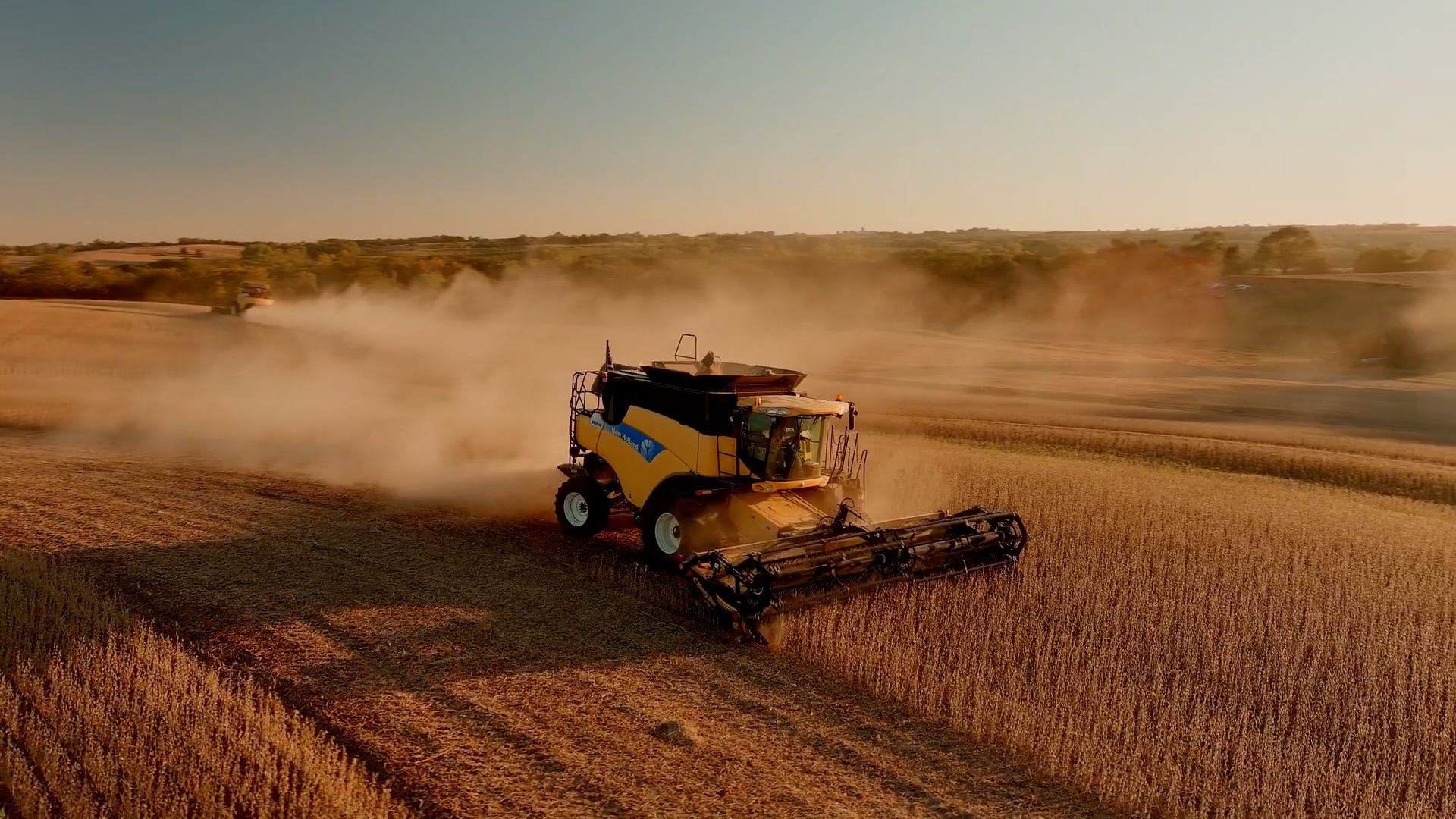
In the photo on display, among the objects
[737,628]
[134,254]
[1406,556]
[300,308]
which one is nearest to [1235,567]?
[1406,556]

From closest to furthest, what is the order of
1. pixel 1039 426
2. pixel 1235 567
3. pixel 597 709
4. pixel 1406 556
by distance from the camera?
pixel 597 709
pixel 1235 567
pixel 1406 556
pixel 1039 426

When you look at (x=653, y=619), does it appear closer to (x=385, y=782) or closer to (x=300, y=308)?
(x=385, y=782)

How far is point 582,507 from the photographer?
1180 cm

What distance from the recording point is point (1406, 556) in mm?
11969

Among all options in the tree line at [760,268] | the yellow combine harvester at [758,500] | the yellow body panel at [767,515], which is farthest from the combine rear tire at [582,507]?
the tree line at [760,268]

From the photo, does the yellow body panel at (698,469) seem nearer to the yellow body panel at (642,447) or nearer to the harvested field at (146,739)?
the yellow body panel at (642,447)

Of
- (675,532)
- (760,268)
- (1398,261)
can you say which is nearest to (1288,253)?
(1398,261)

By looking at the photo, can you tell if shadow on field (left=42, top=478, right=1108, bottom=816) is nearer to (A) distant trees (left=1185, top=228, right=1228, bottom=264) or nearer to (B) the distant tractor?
(B) the distant tractor

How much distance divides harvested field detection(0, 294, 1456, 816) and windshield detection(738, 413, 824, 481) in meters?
1.72

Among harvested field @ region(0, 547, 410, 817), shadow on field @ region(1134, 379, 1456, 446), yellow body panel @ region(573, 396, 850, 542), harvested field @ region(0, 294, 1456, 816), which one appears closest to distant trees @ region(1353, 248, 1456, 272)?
shadow on field @ region(1134, 379, 1456, 446)

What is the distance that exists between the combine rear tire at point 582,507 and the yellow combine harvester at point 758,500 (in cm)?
7

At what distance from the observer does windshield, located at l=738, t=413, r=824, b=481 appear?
9.91 m

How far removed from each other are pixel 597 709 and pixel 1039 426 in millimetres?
19632

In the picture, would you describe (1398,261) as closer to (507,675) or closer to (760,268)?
(760,268)
